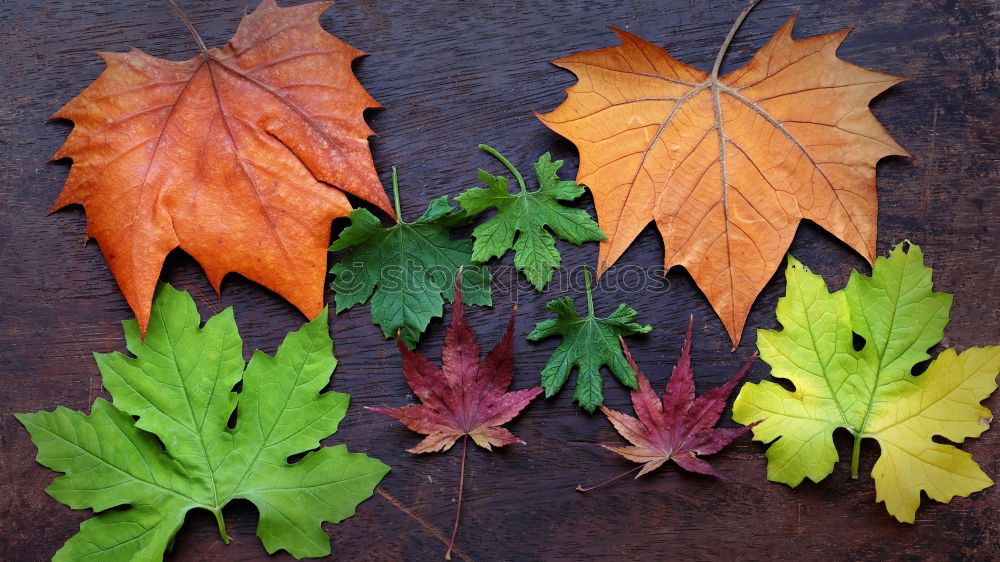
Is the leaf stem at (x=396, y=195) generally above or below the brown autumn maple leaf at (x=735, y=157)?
below

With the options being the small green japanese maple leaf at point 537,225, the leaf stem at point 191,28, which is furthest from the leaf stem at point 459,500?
the leaf stem at point 191,28

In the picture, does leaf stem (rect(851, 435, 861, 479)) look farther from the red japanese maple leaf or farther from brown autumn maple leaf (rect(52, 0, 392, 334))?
brown autumn maple leaf (rect(52, 0, 392, 334))

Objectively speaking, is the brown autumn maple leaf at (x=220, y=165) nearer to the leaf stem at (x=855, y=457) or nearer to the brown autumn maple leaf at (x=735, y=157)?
the brown autumn maple leaf at (x=735, y=157)

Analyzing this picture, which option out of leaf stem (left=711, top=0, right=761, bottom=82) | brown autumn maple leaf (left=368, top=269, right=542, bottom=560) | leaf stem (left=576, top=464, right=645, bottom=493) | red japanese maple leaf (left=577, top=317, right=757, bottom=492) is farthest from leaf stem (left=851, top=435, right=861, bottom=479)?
leaf stem (left=711, top=0, right=761, bottom=82)

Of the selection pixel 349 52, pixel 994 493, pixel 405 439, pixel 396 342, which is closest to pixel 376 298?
pixel 396 342

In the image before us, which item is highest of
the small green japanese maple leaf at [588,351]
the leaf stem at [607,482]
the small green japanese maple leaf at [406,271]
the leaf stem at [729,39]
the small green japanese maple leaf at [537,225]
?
the leaf stem at [729,39]

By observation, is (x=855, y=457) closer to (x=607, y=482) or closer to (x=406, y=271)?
(x=607, y=482)
